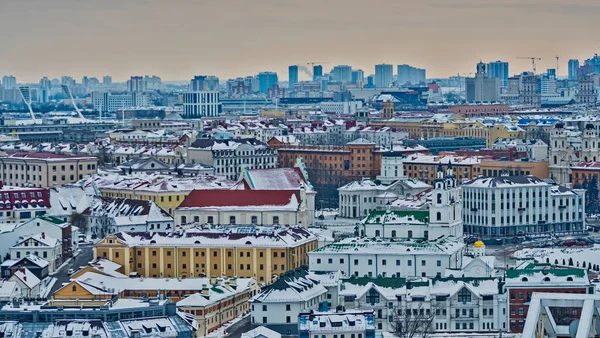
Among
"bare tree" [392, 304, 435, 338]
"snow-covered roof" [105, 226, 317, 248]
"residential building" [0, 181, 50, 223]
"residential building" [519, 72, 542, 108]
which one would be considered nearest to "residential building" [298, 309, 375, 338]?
"bare tree" [392, 304, 435, 338]

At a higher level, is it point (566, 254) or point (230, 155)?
point (230, 155)

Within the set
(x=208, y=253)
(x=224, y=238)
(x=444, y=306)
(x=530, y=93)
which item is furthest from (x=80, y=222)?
(x=530, y=93)

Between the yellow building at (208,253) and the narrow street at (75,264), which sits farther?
the yellow building at (208,253)

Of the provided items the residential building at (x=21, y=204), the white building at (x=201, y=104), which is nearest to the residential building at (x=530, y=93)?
the white building at (x=201, y=104)

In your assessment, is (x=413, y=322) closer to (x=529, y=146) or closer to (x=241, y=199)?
(x=241, y=199)

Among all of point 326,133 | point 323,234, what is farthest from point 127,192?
point 326,133

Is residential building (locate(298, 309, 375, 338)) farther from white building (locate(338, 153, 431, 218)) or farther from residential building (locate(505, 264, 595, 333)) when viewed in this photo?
white building (locate(338, 153, 431, 218))

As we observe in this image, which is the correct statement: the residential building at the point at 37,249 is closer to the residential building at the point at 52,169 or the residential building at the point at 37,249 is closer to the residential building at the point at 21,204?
the residential building at the point at 21,204
